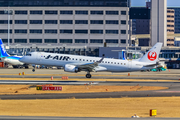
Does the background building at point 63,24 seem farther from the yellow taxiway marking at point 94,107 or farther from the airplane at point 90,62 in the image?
the yellow taxiway marking at point 94,107

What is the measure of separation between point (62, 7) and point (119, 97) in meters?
103

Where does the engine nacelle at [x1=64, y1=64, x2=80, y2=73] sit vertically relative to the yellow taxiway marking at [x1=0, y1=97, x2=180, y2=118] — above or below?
above

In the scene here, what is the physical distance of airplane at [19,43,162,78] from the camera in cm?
6500

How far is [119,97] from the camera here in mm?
40375

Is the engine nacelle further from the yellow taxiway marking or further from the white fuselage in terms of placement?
the yellow taxiway marking

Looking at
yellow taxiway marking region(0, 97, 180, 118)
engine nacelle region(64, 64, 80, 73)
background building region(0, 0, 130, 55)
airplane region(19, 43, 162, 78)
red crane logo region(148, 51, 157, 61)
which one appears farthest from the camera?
background building region(0, 0, 130, 55)

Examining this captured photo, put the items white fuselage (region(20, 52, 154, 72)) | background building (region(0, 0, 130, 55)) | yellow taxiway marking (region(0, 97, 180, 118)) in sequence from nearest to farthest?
yellow taxiway marking (region(0, 97, 180, 118))
white fuselage (region(20, 52, 154, 72))
background building (region(0, 0, 130, 55))

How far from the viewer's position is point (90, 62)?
220 ft

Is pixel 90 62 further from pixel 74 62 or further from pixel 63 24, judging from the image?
pixel 63 24

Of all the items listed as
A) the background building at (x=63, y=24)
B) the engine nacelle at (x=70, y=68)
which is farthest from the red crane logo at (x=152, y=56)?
the background building at (x=63, y=24)

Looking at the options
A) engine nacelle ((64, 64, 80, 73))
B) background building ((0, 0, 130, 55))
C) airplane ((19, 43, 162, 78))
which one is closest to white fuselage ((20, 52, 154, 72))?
airplane ((19, 43, 162, 78))

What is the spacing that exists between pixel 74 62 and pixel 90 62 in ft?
11.6

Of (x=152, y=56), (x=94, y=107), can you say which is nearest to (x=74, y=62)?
(x=152, y=56)

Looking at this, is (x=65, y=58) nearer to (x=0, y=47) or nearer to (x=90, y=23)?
(x=0, y=47)
